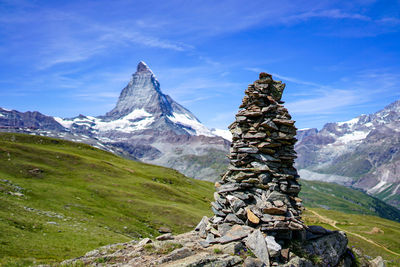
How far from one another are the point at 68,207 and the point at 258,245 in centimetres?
4670

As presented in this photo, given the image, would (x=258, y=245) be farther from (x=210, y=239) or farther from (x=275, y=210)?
(x=210, y=239)

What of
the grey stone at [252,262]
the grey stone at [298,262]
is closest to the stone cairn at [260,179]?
the grey stone at [298,262]

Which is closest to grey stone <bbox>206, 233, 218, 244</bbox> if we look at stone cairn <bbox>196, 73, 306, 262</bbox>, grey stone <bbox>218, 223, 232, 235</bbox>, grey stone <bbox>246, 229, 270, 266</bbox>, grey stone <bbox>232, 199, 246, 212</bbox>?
stone cairn <bbox>196, 73, 306, 262</bbox>

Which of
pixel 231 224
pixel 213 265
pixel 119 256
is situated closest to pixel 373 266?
pixel 231 224

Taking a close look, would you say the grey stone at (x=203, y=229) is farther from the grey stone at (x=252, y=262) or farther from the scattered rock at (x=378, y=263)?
the scattered rock at (x=378, y=263)

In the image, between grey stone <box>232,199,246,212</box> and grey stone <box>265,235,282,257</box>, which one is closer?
grey stone <box>265,235,282,257</box>

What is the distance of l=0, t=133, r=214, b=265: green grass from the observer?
35.0 m

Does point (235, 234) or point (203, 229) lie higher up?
point (235, 234)

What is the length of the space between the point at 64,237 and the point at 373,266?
38.9m

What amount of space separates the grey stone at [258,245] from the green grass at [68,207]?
2237cm

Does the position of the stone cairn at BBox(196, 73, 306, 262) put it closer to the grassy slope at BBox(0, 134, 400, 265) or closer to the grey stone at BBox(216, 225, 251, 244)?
the grey stone at BBox(216, 225, 251, 244)

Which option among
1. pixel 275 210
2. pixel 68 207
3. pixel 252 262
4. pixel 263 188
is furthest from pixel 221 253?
pixel 68 207

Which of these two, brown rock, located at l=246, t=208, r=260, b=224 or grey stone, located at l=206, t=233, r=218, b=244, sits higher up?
brown rock, located at l=246, t=208, r=260, b=224

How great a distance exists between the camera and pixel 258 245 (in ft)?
65.2
